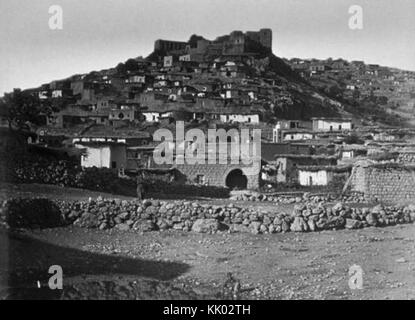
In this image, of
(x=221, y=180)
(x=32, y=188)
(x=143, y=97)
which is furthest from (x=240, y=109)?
(x=32, y=188)

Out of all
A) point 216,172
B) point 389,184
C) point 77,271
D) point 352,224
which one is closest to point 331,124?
point 216,172

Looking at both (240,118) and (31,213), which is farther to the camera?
(240,118)

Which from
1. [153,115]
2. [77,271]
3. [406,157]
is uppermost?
[153,115]

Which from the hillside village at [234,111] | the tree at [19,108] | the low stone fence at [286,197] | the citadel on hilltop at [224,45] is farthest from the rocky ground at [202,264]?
the citadel on hilltop at [224,45]

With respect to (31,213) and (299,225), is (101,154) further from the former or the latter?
(299,225)

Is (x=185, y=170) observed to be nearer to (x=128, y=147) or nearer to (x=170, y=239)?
(x=128, y=147)

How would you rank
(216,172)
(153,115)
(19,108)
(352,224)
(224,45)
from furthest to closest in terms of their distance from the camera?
(224,45) < (153,115) < (216,172) < (19,108) < (352,224)
